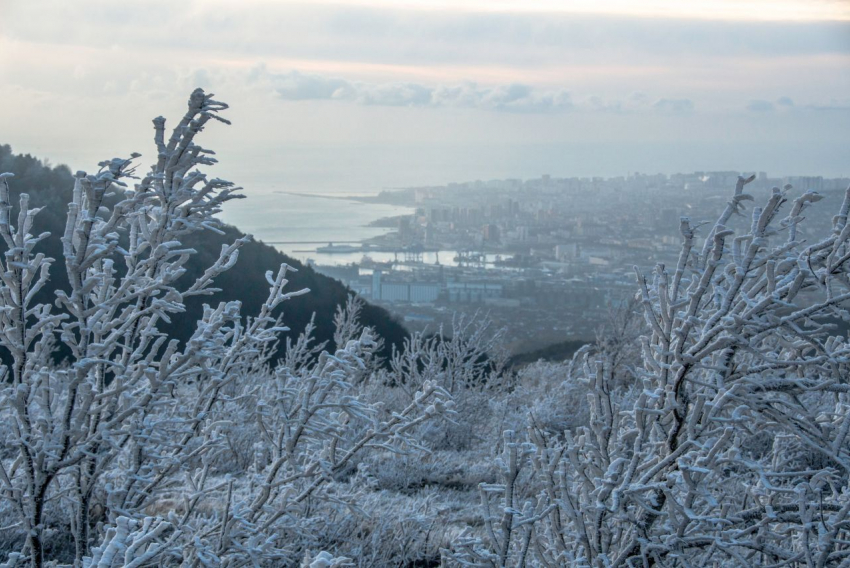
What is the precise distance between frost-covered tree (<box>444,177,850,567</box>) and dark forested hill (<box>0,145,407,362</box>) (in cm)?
1576

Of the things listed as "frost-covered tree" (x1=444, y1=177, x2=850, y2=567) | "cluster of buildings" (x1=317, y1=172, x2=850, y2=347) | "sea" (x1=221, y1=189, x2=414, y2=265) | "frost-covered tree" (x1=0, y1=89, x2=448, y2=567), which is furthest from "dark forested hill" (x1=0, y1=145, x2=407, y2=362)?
"frost-covered tree" (x1=444, y1=177, x2=850, y2=567)

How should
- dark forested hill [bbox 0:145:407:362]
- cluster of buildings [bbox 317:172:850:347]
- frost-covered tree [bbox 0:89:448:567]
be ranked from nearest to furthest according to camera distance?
frost-covered tree [bbox 0:89:448:567]
dark forested hill [bbox 0:145:407:362]
cluster of buildings [bbox 317:172:850:347]

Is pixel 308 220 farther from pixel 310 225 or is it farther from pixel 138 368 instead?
pixel 138 368

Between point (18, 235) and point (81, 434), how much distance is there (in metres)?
0.64

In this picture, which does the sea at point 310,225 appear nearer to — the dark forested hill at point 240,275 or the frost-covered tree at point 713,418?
the dark forested hill at point 240,275

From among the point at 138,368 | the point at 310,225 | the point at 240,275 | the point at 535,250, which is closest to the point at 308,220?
the point at 310,225

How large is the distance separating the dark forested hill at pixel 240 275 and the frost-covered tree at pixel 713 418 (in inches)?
620

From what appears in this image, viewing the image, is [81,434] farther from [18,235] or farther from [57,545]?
[57,545]

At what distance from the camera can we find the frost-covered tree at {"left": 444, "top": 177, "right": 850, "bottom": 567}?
209cm

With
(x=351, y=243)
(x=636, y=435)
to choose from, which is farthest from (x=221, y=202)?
(x=351, y=243)

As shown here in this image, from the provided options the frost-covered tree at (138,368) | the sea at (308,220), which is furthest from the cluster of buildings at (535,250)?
the frost-covered tree at (138,368)

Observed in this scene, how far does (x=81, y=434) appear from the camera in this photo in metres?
2.11

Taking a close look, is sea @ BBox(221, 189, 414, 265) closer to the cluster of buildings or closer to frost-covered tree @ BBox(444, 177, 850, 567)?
the cluster of buildings

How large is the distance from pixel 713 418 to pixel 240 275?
2069 cm
